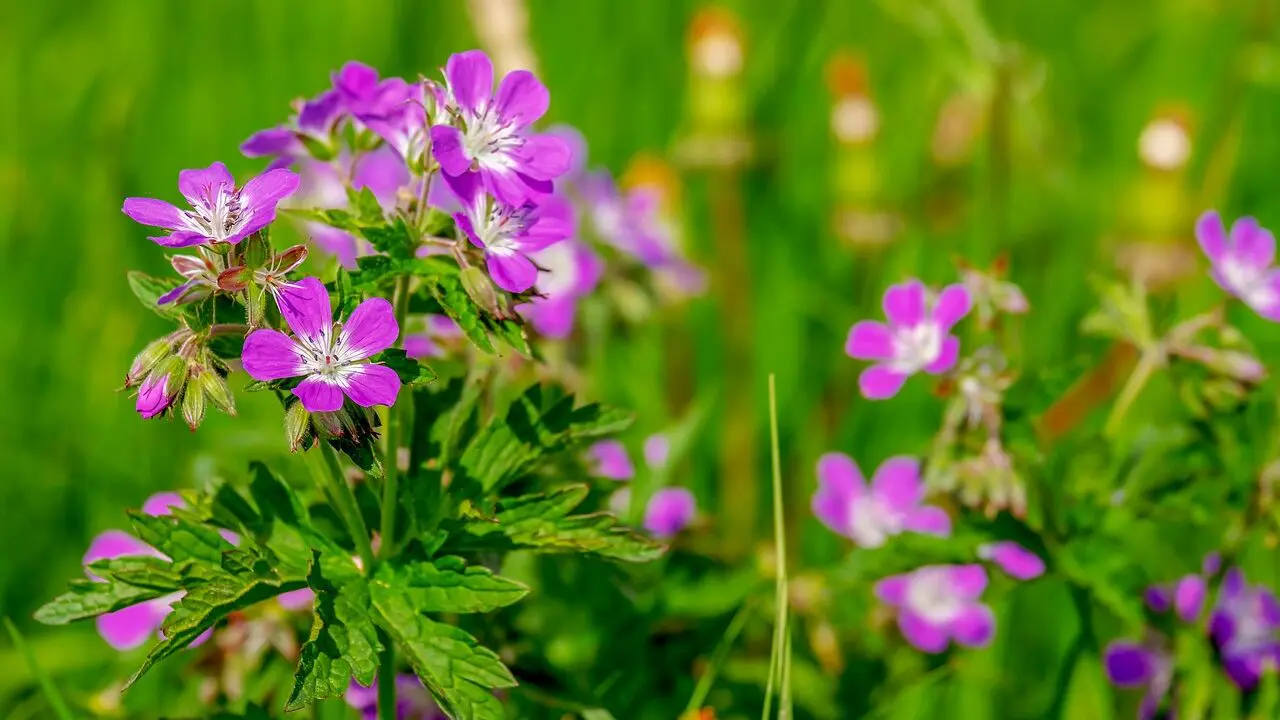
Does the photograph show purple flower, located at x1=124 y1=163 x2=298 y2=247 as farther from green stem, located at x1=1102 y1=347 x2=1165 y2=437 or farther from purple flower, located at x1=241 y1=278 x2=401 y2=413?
green stem, located at x1=1102 y1=347 x2=1165 y2=437

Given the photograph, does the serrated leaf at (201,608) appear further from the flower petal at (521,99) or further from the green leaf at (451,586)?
the flower petal at (521,99)

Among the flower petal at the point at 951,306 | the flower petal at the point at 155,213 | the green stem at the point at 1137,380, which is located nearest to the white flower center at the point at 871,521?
the green stem at the point at 1137,380

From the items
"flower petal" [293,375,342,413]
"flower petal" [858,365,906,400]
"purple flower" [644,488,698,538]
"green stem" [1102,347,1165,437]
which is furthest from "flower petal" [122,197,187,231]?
"green stem" [1102,347,1165,437]

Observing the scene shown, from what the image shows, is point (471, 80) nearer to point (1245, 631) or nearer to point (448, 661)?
point (448, 661)

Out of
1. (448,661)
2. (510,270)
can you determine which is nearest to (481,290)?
(510,270)

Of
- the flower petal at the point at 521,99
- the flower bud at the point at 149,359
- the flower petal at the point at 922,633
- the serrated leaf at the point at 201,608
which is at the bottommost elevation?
the flower petal at the point at 922,633

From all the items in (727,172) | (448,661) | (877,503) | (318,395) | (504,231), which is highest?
(504,231)
